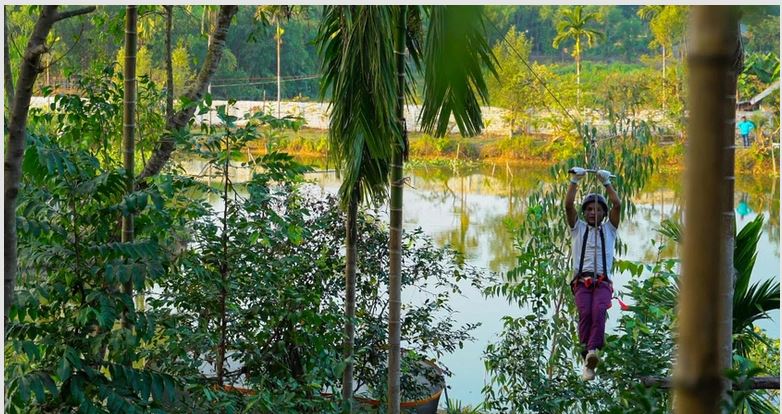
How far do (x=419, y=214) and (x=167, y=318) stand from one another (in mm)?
8179

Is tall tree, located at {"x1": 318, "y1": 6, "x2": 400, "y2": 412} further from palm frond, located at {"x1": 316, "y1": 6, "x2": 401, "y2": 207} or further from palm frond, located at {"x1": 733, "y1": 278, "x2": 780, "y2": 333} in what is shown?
palm frond, located at {"x1": 733, "y1": 278, "x2": 780, "y2": 333}

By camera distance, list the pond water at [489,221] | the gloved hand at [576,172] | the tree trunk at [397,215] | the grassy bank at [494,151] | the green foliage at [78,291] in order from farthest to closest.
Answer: the grassy bank at [494,151] → the pond water at [489,221] → the tree trunk at [397,215] → the gloved hand at [576,172] → the green foliage at [78,291]

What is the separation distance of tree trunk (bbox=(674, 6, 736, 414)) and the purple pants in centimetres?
362

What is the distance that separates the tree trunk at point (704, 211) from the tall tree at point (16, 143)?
2.03 meters

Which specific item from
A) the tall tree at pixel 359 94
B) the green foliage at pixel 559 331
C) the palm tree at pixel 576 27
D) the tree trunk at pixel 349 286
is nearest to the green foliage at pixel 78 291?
the tall tree at pixel 359 94

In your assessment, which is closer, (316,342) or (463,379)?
(316,342)

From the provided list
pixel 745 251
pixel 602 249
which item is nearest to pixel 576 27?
pixel 745 251

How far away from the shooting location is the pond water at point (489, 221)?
30.3 feet

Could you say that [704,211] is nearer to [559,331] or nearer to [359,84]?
[359,84]

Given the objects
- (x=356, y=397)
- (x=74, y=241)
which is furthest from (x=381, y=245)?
(x=74, y=241)

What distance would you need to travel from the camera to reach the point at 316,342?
430cm

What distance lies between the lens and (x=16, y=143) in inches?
92.8

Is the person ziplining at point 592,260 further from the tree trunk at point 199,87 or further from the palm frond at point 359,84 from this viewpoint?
the tree trunk at point 199,87

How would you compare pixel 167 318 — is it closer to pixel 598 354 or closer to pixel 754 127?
pixel 598 354
